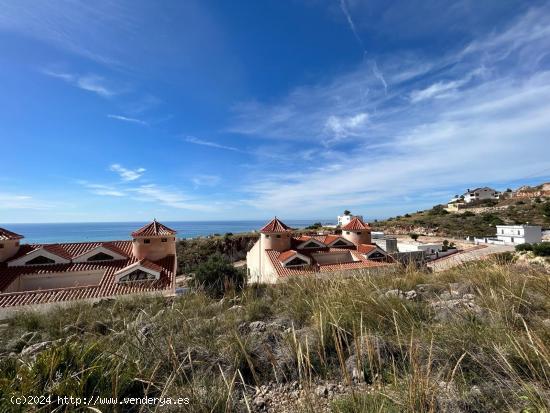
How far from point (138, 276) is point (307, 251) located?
13.4 m

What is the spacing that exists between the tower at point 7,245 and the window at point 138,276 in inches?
327

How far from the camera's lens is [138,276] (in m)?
15.8

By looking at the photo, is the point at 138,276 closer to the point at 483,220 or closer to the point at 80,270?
the point at 80,270

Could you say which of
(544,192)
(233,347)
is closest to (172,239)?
(233,347)

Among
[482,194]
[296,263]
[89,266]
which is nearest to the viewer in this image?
[89,266]

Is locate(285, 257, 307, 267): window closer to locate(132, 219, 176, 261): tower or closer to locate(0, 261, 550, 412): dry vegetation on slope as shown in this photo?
locate(132, 219, 176, 261): tower

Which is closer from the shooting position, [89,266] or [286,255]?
[89,266]

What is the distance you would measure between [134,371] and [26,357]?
3.50 feet

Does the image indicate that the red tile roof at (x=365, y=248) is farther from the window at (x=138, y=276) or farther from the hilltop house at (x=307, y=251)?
the window at (x=138, y=276)

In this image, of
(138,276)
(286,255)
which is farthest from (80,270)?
(286,255)

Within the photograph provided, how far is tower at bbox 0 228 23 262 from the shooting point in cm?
1636

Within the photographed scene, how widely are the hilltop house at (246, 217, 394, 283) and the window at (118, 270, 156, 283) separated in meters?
7.47

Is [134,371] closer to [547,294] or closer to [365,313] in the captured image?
[365,313]

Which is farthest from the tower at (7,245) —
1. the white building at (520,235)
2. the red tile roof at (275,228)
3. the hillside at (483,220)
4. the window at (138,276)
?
the hillside at (483,220)
